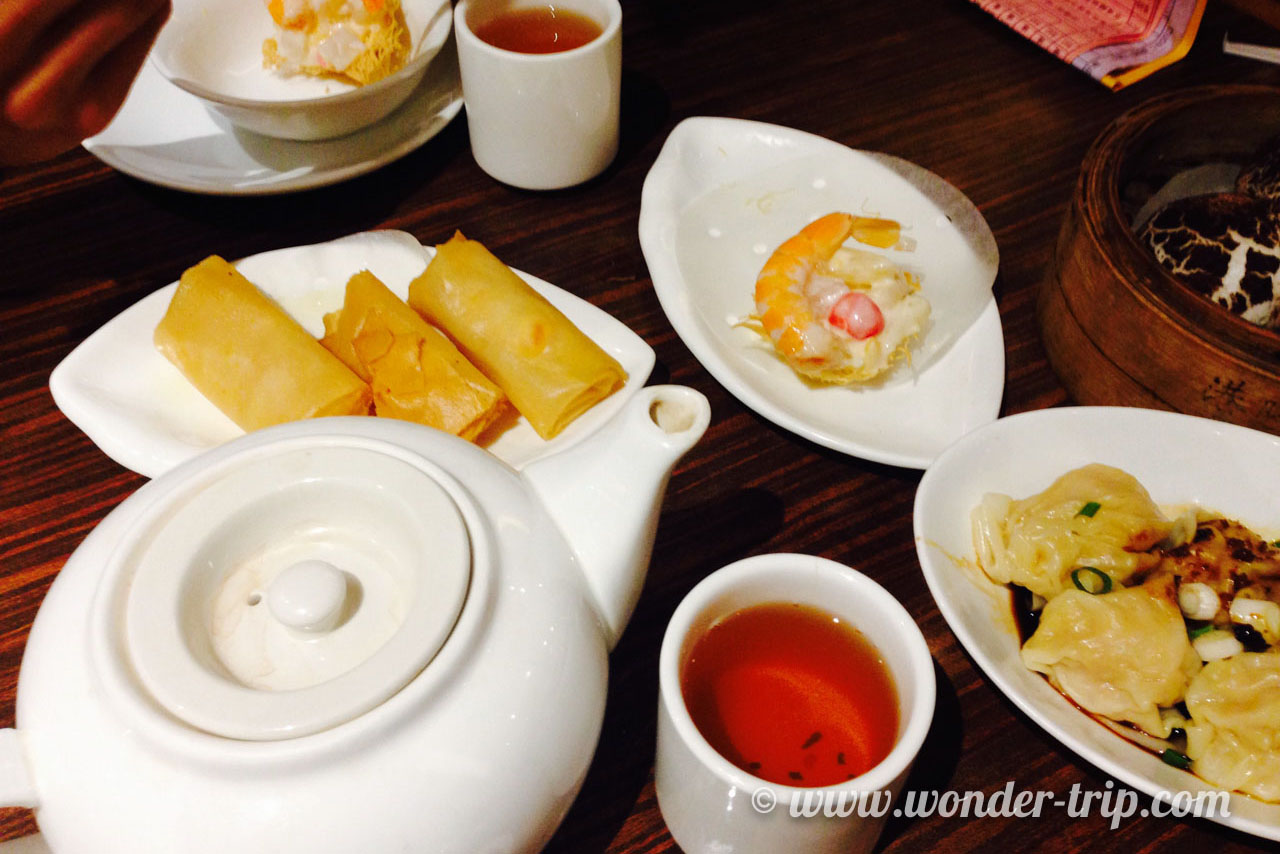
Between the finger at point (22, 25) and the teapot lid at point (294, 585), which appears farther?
the finger at point (22, 25)

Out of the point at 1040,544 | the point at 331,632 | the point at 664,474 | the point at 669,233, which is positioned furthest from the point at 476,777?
the point at 669,233

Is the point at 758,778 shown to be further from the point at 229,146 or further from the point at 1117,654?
the point at 229,146

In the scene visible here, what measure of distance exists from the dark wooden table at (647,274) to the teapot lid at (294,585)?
384 millimetres

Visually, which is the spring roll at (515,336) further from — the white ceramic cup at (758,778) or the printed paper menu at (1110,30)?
the printed paper menu at (1110,30)

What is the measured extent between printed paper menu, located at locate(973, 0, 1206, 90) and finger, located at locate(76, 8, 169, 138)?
6.19 feet

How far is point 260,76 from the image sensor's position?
1742 millimetres

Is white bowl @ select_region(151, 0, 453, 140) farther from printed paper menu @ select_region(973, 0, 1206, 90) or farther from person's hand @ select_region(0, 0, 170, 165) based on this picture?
printed paper menu @ select_region(973, 0, 1206, 90)

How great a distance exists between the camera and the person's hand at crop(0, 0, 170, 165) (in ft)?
3.26

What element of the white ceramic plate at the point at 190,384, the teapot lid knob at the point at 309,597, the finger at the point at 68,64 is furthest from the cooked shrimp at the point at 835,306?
the finger at the point at 68,64

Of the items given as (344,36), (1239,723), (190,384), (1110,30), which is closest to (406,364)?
(190,384)

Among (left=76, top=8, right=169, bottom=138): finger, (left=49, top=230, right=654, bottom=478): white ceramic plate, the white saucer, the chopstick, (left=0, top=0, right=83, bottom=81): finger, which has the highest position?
(left=0, top=0, right=83, bottom=81): finger

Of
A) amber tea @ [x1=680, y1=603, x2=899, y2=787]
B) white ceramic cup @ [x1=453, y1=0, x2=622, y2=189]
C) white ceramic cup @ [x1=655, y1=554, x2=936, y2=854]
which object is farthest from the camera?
white ceramic cup @ [x1=453, y1=0, x2=622, y2=189]

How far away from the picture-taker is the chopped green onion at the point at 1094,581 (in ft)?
3.45

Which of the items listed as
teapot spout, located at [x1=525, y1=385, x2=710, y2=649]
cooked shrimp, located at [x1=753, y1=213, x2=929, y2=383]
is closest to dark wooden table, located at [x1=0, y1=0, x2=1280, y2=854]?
cooked shrimp, located at [x1=753, y1=213, x2=929, y2=383]
